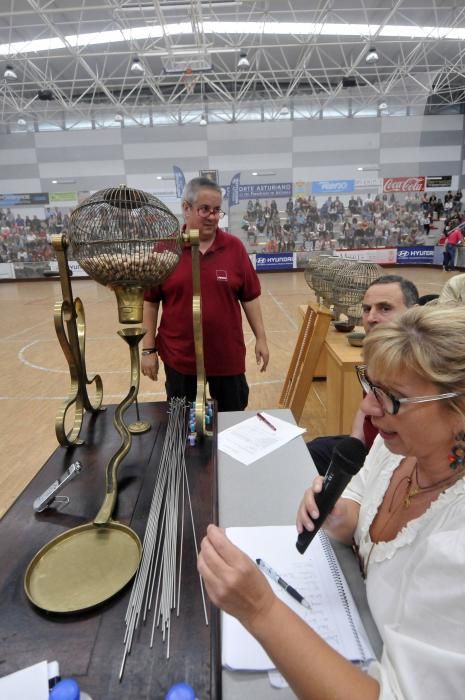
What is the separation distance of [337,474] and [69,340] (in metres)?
0.94

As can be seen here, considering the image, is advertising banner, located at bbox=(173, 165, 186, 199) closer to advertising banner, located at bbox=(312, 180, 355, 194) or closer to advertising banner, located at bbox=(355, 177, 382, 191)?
advertising banner, located at bbox=(312, 180, 355, 194)

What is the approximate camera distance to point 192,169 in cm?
1297

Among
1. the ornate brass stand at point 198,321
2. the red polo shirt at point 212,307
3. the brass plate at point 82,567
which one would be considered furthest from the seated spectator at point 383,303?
the brass plate at point 82,567

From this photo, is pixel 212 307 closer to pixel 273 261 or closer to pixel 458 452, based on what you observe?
pixel 458 452

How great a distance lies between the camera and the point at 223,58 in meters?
11.1

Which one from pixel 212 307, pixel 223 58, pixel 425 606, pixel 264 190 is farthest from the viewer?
pixel 264 190

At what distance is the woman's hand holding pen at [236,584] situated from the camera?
595 millimetres

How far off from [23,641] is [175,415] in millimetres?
870

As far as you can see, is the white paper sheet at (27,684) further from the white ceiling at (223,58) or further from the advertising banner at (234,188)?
the advertising banner at (234,188)

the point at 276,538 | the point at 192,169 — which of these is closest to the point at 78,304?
the point at 276,538

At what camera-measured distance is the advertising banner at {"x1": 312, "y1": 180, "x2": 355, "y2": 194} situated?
13125 millimetres

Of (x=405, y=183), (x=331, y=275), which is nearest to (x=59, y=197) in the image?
(x=405, y=183)

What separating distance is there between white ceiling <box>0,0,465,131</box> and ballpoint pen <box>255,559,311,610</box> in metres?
8.30

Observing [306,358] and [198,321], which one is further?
[306,358]
